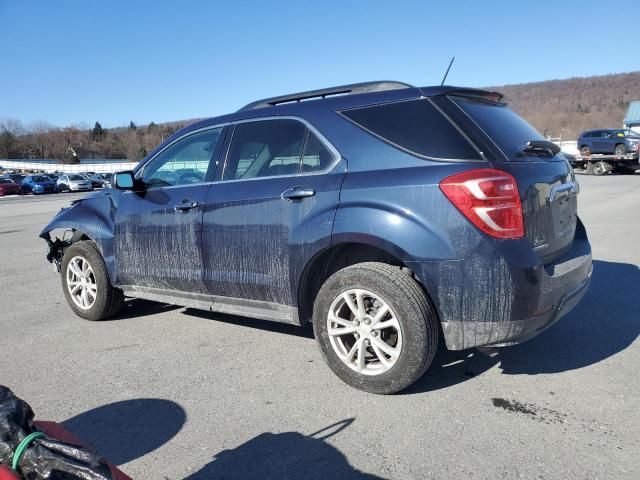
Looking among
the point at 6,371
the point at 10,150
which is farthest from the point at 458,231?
the point at 10,150

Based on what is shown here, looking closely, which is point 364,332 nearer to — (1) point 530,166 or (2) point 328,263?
(2) point 328,263

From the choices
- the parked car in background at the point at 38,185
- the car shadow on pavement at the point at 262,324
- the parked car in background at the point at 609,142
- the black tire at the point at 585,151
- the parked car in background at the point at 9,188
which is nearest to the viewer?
the car shadow on pavement at the point at 262,324

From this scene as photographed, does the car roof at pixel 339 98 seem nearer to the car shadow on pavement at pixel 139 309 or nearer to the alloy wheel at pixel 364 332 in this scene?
the alloy wheel at pixel 364 332

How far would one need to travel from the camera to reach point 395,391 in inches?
129

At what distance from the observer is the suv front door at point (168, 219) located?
14.0 feet

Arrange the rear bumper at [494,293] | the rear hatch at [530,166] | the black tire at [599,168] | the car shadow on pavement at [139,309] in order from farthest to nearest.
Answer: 1. the black tire at [599,168]
2. the car shadow on pavement at [139,309]
3. the rear hatch at [530,166]
4. the rear bumper at [494,293]

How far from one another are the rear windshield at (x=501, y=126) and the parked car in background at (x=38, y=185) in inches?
1780

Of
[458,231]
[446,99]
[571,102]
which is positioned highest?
[571,102]

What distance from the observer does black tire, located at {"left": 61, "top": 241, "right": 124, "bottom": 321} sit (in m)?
5.00

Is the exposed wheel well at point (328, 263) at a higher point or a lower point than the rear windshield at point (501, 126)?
lower

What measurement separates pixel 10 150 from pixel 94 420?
128 meters

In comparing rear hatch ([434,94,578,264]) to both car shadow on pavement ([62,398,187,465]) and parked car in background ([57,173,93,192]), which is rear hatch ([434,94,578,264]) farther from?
parked car in background ([57,173,93,192])

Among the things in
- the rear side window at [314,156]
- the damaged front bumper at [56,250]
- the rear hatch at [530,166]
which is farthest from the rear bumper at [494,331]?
the damaged front bumper at [56,250]

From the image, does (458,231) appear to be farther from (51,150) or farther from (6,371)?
(51,150)
